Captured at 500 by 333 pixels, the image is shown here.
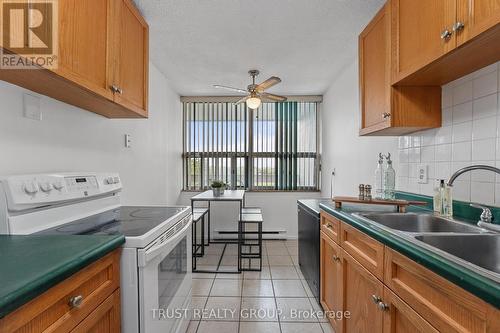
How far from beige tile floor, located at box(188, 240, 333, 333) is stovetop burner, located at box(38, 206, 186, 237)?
3.07 ft

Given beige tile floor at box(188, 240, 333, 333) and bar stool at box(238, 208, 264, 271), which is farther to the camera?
bar stool at box(238, 208, 264, 271)

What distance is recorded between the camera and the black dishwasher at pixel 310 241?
216cm

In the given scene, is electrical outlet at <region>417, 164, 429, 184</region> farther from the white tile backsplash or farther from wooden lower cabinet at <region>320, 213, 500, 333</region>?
wooden lower cabinet at <region>320, 213, 500, 333</region>

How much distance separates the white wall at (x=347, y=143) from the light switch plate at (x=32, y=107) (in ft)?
8.15

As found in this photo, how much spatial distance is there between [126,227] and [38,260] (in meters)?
0.50

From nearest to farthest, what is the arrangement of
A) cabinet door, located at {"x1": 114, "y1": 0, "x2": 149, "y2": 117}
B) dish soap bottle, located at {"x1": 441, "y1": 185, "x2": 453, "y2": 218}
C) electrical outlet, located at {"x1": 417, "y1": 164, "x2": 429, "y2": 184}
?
dish soap bottle, located at {"x1": 441, "y1": 185, "x2": 453, "y2": 218} → cabinet door, located at {"x1": 114, "y1": 0, "x2": 149, "y2": 117} → electrical outlet, located at {"x1": 417, "y1": 164, "x2": 429, "y2": 184}

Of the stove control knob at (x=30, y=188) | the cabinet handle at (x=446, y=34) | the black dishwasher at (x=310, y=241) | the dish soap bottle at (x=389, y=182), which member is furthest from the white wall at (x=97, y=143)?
the dish soap bottle at (x=389, y=182)

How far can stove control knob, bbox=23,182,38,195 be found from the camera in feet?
3.74

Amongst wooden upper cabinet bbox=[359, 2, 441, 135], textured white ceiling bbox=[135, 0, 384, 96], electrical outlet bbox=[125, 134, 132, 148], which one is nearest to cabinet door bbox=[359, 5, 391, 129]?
wooden upper cabinet bbox=[359, 2, 441, 135]

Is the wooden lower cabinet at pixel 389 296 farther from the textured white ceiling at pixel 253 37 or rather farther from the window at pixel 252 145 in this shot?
the window at pixel 252 145

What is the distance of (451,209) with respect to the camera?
1.43 metres

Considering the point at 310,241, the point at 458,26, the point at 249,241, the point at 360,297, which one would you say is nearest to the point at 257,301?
the point at 310,241

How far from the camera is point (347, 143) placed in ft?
10.3

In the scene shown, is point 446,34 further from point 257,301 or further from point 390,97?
point 257,301
